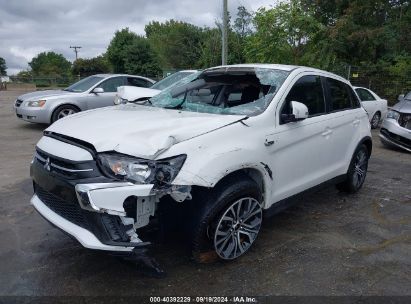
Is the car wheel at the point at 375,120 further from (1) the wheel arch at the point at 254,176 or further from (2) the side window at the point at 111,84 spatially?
(1) the wheel arch at the point at 254,176

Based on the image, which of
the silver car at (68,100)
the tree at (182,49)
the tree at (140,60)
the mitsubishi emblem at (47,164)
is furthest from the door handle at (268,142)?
the tree at (182,49)

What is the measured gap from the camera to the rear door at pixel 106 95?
11180 mm

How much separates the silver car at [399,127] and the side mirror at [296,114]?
5.87m

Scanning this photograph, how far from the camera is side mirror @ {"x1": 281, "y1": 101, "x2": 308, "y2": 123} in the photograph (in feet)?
13.4

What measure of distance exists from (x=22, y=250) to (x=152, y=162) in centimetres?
182

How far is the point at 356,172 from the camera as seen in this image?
5.86 metres

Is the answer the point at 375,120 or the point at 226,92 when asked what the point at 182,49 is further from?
A: the point at 226,92

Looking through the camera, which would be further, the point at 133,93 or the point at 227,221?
the point at 133,93

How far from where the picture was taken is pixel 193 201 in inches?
137

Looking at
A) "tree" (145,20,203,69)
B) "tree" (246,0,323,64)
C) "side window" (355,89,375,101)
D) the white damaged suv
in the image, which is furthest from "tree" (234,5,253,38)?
the white damaged suv

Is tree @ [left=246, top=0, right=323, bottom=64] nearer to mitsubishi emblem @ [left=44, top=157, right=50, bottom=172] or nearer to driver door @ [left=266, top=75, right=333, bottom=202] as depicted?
driver door @ [left=266, top=75, right=333, bottom=202]

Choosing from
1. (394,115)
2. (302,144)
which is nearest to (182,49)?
(394,115)

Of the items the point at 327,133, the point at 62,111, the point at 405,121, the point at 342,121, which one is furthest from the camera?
the point at 62,111

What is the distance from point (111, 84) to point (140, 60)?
27.8 meters
